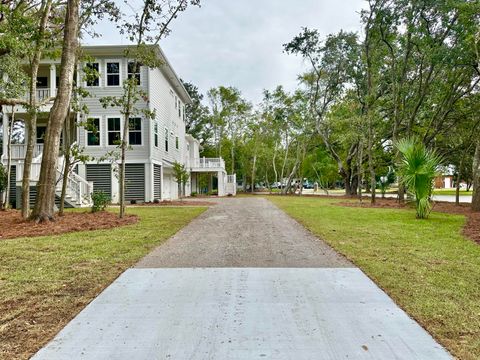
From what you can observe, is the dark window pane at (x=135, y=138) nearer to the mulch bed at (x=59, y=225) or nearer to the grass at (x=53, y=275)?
the mulch bed at (x=59, y=225)

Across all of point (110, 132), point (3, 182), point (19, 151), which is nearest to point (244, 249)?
point (3, 182)

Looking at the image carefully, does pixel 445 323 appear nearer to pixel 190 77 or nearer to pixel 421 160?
pixel 421 160

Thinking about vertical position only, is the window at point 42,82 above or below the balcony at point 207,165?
above

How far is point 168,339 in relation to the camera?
290cm

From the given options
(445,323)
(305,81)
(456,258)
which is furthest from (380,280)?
(305,81)

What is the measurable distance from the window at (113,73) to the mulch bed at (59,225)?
1005 centimetres

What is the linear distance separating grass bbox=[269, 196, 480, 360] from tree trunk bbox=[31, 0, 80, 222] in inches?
268

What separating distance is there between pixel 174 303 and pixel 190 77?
4704 cm

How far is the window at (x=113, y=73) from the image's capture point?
18922 mm

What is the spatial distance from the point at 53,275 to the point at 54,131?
6322 mm

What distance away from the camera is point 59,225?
9.20 metres

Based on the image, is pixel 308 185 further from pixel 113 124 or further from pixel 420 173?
pixel 420 173

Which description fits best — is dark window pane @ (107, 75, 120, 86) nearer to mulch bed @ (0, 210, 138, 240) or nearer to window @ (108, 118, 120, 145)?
window @ (108, 118, 120, 145)

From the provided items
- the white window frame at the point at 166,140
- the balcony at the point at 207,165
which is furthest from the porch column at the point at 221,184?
the white window frame at the point at 166,140
